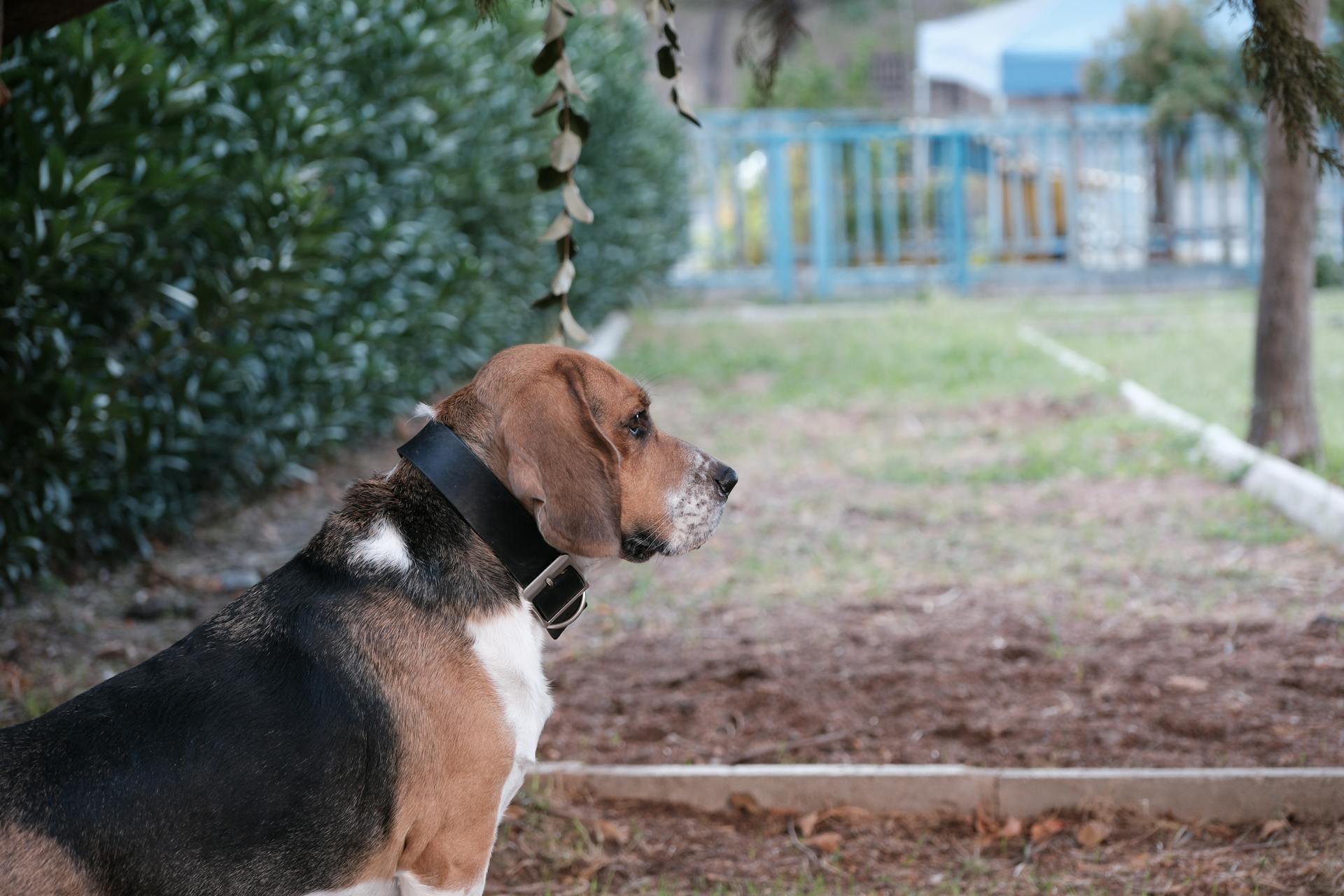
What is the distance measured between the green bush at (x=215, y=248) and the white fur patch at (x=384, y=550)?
261 cm

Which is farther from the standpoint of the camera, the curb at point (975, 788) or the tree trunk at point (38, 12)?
the curb at point (975, 788)

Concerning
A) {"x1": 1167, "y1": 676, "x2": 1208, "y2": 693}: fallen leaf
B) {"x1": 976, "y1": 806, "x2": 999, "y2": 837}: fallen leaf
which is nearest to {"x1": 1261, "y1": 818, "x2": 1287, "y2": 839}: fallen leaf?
{"x1": 976, "y1": 806, "x2": 999, "y2": 837}: fallen leaf

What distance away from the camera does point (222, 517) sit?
7.05 meters

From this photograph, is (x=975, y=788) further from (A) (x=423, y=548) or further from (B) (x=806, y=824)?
(A) (x=423, y=548)

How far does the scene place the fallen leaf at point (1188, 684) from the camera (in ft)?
14.3

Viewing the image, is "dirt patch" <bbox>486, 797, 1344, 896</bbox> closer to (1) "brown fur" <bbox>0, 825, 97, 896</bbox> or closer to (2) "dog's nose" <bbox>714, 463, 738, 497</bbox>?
(2) "dog's nose" <bbox>714, 463, 738, 497</bbox>

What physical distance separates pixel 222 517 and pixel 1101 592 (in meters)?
4.56

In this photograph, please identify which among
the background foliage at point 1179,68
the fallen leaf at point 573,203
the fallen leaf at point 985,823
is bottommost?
the fallen leaf at point 985,823

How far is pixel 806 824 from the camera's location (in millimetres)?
3688

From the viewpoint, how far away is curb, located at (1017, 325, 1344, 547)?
610 centimetres

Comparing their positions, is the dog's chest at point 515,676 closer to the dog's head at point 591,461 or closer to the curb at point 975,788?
the dog's head at point 591,461

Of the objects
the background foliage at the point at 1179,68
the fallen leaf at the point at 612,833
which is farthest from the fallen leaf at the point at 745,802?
the background foliage at the point at 1179,68

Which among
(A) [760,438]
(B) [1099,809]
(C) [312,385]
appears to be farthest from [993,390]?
(B) [1099,809]

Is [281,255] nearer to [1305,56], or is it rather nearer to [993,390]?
[1305,56]
